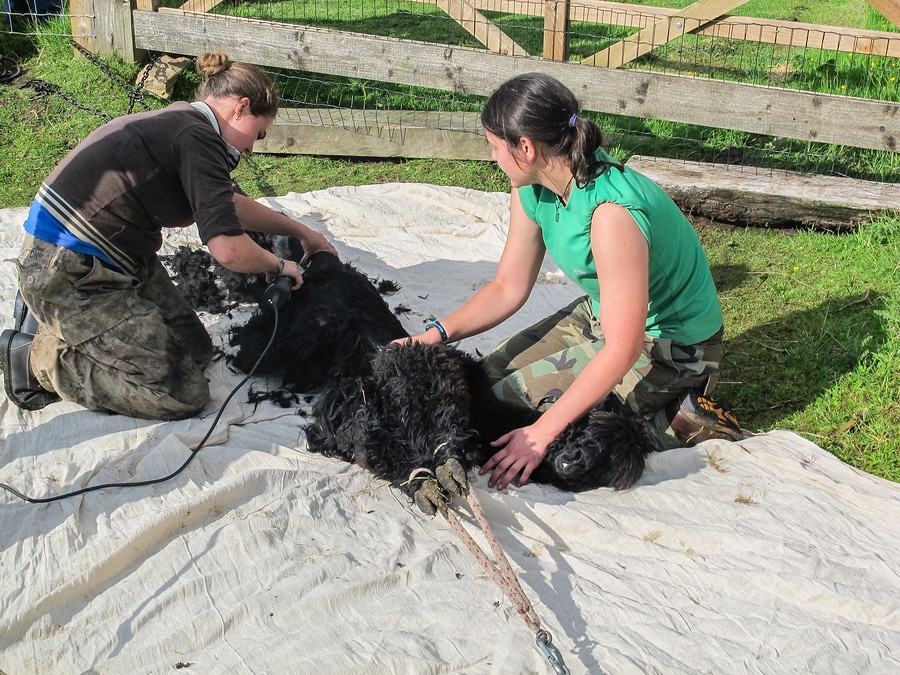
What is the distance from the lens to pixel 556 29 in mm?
5309

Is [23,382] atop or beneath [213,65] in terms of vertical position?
beneath

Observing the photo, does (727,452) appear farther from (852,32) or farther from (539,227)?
(852,32)

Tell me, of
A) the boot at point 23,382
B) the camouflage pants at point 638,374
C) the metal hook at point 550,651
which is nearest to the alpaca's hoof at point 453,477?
the metal hook at point 550,651

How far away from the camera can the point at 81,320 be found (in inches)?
123

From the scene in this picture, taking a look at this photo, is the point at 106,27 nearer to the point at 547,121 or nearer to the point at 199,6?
the point at 199,6

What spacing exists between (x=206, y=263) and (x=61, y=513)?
180 centimetres

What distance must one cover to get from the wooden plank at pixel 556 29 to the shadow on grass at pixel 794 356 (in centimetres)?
237

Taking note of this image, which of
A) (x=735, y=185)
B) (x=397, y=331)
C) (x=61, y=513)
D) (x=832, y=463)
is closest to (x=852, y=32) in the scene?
(x=735, y=185)

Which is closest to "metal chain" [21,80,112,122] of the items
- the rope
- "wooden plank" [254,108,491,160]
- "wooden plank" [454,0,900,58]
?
"wooden plank" [254,108,491,160]

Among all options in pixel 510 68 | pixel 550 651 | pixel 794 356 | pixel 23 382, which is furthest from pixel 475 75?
pixel 550 651

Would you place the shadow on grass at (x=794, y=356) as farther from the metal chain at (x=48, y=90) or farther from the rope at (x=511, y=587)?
the metal chain at (x=48, y=90)

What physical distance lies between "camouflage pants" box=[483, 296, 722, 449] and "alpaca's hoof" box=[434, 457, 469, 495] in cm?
66

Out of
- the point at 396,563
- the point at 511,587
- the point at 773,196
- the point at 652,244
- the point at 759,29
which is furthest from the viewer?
the point at 759,29

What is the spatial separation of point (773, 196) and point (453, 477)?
3556 mm
